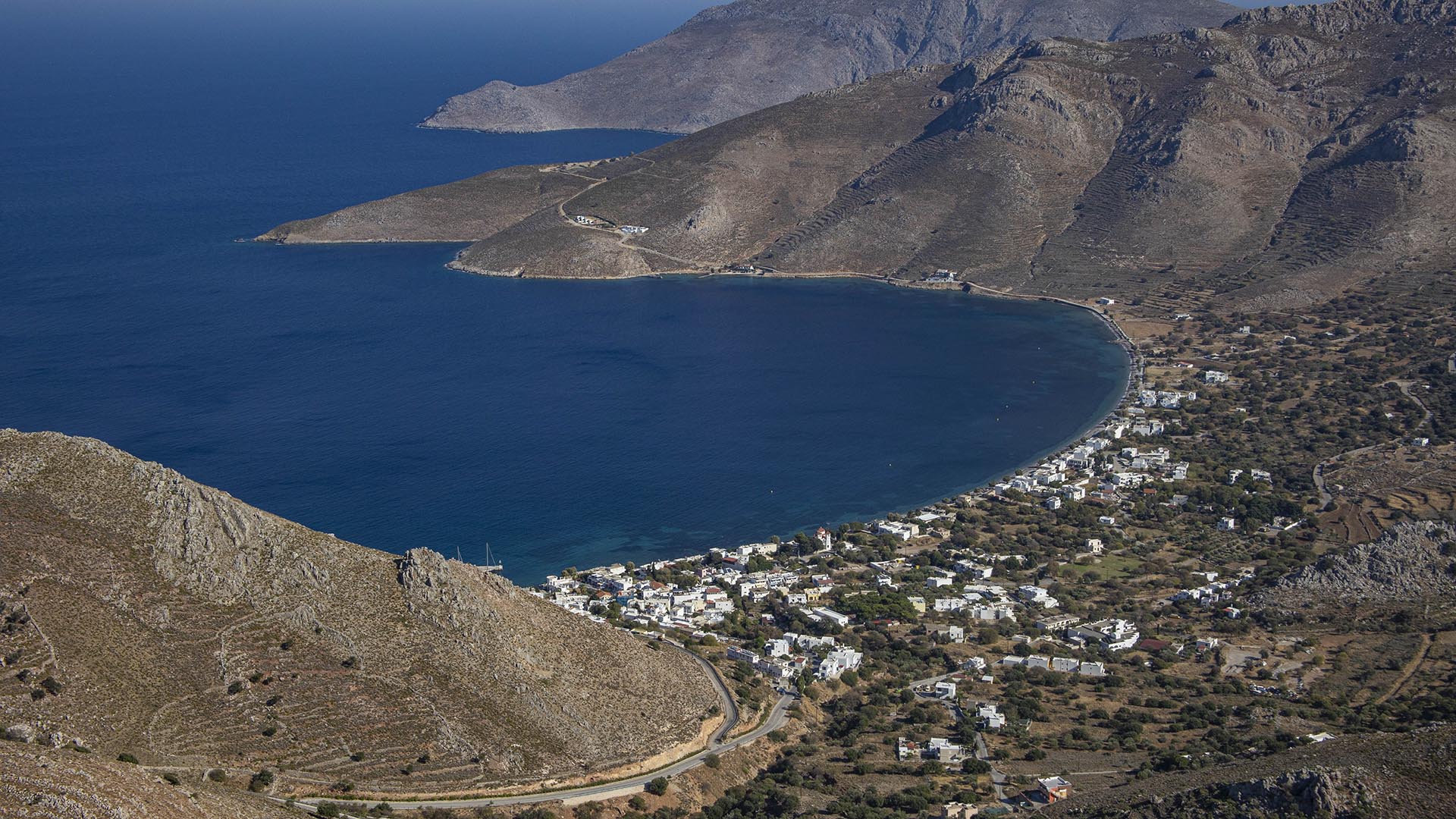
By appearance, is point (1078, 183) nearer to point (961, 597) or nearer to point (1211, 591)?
point (1211, 591)

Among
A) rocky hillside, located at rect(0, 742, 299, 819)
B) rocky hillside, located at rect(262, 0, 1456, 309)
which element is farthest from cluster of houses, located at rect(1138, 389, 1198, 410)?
rocky hillside, located at rect(0, 742, 299, 819)

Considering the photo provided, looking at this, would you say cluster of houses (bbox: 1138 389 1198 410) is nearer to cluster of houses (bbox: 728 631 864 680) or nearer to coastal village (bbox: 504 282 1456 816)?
coastal village (bbox: 504 282 1456 816)

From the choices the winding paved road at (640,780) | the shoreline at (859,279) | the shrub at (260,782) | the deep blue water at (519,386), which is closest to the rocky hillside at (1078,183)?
the shoreline at (859,279)

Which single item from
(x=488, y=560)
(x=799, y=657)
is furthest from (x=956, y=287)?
(x=799, y=657)

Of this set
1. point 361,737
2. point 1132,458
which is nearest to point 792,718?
point 361,737

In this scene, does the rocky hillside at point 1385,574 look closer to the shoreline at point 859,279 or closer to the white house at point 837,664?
the white house at point 837,664
